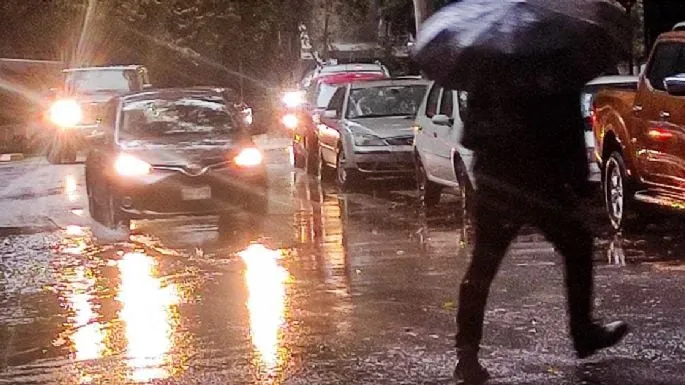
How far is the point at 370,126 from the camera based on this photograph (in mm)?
19453

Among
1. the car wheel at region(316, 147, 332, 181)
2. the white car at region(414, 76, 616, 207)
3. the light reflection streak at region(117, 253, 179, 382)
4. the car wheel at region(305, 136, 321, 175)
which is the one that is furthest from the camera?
the car wheel at region(305, 136, 321, 175)

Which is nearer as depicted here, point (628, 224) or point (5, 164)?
point (628, 224)

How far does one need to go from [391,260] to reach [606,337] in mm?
4815

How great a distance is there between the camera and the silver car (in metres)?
19.2

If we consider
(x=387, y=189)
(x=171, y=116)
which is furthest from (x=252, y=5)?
(x=171, y=116)

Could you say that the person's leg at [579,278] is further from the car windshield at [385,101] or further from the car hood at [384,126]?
the car windshield at [385,101]

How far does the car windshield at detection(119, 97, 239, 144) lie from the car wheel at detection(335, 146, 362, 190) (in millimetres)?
3436

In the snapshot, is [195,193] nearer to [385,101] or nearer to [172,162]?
[172,162]

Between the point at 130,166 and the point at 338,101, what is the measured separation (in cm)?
639

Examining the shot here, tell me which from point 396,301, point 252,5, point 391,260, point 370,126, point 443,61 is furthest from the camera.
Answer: point 252,5

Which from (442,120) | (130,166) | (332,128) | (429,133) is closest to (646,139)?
(442,120)

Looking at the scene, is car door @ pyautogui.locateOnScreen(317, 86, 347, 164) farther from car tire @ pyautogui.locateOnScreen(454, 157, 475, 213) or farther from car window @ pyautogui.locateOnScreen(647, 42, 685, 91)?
car window @ pyautogui.locateOnScreen(647, 42, 685, 91)

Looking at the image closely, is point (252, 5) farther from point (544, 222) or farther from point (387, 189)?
point (544, 222)

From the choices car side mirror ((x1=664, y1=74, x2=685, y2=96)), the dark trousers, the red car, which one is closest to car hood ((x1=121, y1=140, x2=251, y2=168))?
car side mirror ((x1=664, y1=74, x2=685, y2=96))
